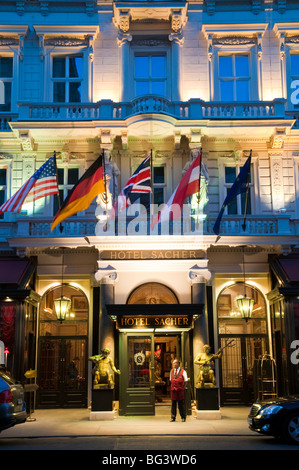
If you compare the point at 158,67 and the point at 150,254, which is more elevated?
the point at 158,67

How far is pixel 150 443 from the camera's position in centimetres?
1327

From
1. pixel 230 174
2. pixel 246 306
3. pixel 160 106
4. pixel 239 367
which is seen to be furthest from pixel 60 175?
pixel 239 367

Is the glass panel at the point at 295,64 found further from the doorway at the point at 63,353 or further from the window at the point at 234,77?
the doorway at the point at 63,353

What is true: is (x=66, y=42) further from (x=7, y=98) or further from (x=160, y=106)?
(x=160, y=106)

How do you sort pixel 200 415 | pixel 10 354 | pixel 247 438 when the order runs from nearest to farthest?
1. pixel 247 438
2. pixel 200 415
3. pixel 10 354

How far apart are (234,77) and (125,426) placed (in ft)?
46.8

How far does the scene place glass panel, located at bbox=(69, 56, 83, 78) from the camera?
77.0 ft

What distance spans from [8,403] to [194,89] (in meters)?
14.5

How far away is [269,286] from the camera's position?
21859mm

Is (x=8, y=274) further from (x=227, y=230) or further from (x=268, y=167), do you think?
(x=268, y=167)

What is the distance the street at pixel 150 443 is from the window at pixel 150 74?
13.8 m

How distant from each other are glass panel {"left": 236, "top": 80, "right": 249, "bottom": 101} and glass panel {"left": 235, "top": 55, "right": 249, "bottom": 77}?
0.34 m

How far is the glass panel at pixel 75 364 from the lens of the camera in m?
21.3
